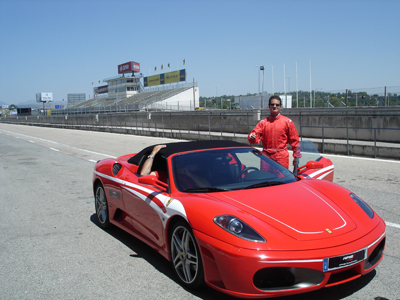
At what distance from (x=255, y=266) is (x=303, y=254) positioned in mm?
358

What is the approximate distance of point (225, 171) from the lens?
4.16 m

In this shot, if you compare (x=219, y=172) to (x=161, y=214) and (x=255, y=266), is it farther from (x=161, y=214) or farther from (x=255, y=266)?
(x=255, y=266)

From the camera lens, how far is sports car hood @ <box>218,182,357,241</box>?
9.98 feet

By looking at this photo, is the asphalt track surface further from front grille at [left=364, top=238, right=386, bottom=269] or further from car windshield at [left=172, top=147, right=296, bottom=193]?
car windshield at [left=172, top=147, right=296, bottom=193]

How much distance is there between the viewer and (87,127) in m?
41.5

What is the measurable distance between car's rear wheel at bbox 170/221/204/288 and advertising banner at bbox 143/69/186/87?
285 ft

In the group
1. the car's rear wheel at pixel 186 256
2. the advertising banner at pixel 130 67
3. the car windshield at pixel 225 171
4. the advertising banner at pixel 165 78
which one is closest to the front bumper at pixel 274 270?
the car's rear wheel at pixel 186 256

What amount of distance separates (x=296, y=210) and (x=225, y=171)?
3.44ft

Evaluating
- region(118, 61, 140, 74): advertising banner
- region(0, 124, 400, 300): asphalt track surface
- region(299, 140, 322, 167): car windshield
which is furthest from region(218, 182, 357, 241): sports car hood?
region(118, 61, 140, 74): advertising banner

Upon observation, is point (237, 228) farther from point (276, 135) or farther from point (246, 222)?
point (276, 135)

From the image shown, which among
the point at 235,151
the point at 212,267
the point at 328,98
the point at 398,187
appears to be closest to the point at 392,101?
the point at 328,98

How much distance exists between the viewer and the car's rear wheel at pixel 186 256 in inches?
127

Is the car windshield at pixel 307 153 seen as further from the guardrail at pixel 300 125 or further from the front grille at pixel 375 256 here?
the guardrail at pixel 300 125

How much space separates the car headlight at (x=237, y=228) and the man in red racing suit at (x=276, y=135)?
2739 millimetres
